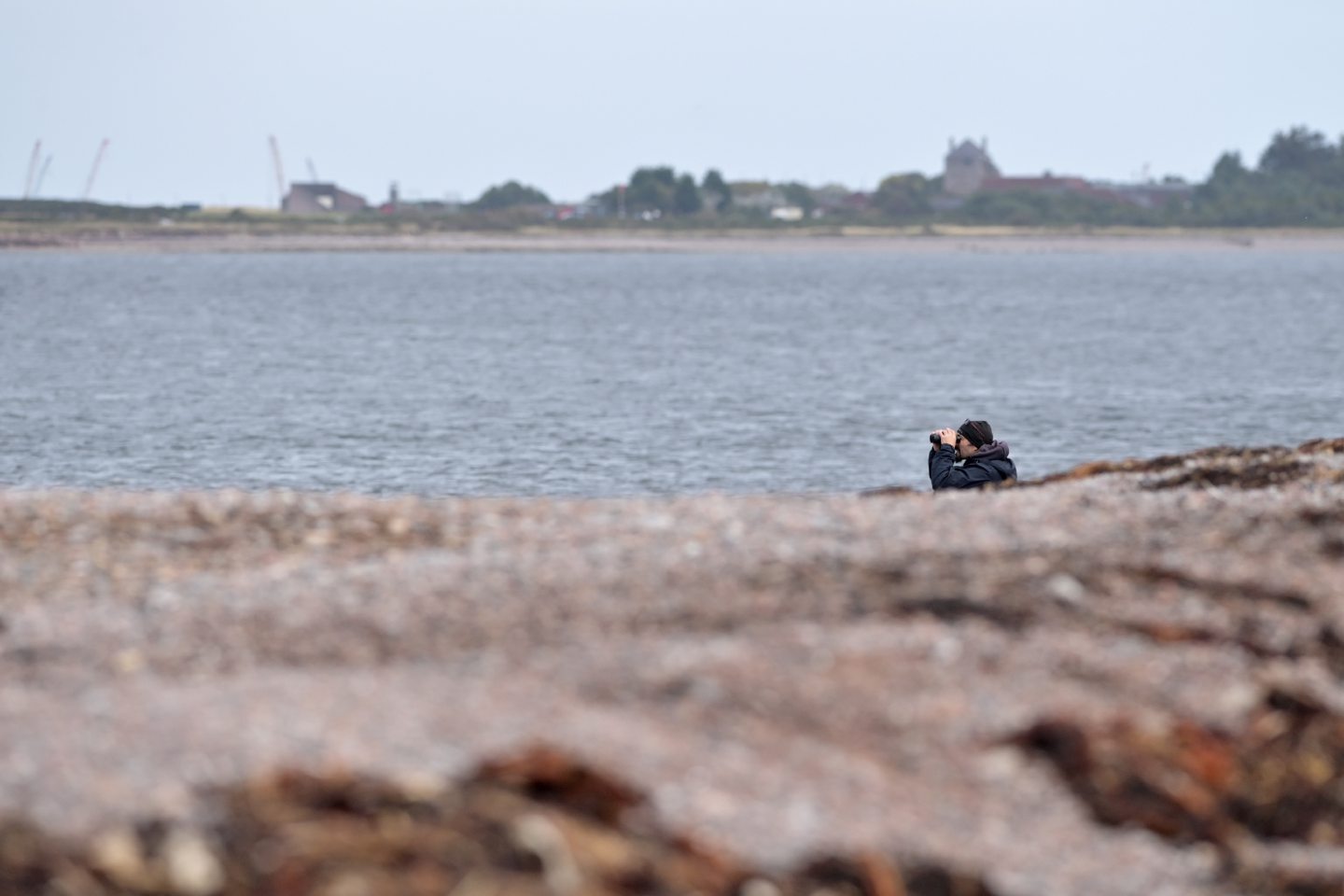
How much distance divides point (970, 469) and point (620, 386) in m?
32.7

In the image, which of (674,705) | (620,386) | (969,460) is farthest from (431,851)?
(620,386)

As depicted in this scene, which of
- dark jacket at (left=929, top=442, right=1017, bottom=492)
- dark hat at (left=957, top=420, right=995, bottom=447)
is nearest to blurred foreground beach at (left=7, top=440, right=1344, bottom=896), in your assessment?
dark jacket at (left=929, top=442, right=1017, bottom=492)

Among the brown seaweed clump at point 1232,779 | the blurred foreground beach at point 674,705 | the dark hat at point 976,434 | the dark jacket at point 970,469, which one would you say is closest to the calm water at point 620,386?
the dark hat at point 976,434

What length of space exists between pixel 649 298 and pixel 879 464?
8268 cm

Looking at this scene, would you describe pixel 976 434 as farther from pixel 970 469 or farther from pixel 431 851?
pixel 431 851

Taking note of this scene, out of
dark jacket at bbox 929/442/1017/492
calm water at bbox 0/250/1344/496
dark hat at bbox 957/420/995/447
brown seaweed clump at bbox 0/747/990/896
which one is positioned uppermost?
Answer: brown seaweed clump at bbox 0/747/990/896

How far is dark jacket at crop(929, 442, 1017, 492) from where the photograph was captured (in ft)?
63.3

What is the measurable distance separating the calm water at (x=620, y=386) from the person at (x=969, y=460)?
11.8 meters

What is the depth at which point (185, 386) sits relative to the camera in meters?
51.7

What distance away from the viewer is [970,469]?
64.1 feet

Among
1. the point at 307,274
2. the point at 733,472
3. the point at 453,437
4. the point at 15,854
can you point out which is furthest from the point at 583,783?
the point at 307,274

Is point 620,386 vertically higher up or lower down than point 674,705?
lower down

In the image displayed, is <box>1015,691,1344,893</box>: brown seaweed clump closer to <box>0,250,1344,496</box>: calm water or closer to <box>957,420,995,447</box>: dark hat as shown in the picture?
<box>957,420,995,447</box>: dark hat

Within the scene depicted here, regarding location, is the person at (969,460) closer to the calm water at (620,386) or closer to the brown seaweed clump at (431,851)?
the brown seaweed clump at (431,851)
